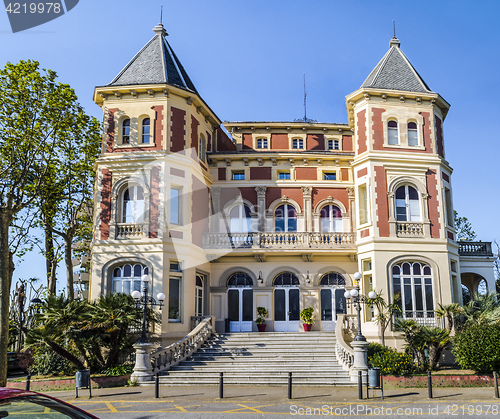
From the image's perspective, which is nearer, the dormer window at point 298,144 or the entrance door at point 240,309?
the entrance door at point 240,309

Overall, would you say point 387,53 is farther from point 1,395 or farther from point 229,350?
point 1,395

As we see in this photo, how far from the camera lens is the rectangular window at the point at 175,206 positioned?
23.5 meters

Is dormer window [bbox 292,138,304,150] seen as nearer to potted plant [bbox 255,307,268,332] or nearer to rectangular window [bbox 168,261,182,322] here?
potted plant [bbox 255,307,268,332]

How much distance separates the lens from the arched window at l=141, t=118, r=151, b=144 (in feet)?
78.9

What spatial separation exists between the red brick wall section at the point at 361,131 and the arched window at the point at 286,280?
704 cm

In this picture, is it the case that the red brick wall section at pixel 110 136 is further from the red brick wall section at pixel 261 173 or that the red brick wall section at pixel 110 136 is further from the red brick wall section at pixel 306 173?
the red brick wall section at pixel 306 173

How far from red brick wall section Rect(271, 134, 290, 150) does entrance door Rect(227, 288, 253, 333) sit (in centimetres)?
862

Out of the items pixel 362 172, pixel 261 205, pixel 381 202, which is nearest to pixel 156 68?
pixel 261 205

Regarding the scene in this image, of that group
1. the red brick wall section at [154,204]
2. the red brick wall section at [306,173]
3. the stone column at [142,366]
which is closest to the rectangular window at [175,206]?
the red brick wall section at [154,204]

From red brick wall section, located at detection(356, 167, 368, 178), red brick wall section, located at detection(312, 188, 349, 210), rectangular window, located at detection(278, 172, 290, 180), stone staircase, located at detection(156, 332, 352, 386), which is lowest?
stone staircase, located at detection(156, 332, 352, 386)

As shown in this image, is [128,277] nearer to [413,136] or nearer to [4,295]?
[4,295]

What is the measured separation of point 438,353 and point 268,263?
929cm

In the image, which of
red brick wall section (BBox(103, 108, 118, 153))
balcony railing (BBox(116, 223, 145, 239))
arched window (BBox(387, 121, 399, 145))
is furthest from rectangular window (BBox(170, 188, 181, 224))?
arched window (BBox(387, 121, 399, 145))

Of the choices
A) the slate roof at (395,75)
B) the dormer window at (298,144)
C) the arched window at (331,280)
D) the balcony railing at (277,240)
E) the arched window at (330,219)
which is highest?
the slate roof at (395,75)
